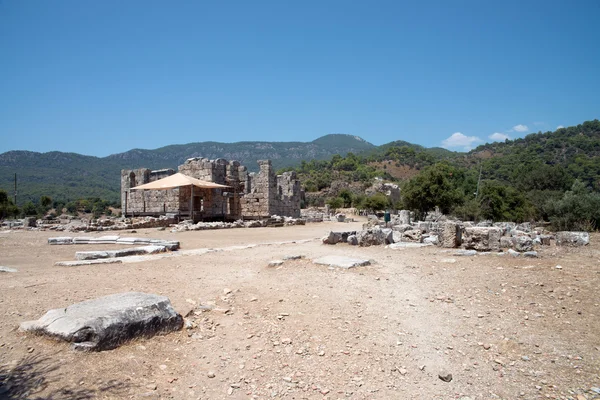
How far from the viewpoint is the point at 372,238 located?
10.0 meters

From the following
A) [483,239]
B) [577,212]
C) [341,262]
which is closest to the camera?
[341,262]

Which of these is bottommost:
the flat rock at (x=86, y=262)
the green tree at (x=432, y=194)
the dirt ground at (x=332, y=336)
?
the dirt ground at (x=332, y=336)

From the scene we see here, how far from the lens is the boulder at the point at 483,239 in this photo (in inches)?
334

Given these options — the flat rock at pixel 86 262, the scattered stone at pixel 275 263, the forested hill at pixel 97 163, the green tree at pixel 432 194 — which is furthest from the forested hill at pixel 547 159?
the forested hill at pixel 97 163

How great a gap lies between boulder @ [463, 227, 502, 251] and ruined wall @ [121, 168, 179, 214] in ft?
50.6

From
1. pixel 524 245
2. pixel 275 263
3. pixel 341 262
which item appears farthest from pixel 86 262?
pixel 524 245

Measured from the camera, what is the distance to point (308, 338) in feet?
13.4

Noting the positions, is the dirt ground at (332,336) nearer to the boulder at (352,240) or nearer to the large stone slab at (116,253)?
the large stone slab at (116,253)

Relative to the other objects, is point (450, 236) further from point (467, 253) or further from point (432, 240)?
point (467, 253)

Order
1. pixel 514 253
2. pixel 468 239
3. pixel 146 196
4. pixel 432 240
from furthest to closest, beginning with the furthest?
pixel 146 196, pixel 432 240, pixel 468 239, pixel 514 253

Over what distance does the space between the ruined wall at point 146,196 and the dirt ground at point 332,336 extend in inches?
535

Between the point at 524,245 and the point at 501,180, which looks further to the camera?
the point at 501,180

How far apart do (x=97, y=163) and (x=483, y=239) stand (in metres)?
113

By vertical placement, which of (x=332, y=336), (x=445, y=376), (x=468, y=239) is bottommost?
(x=445, y=376)
